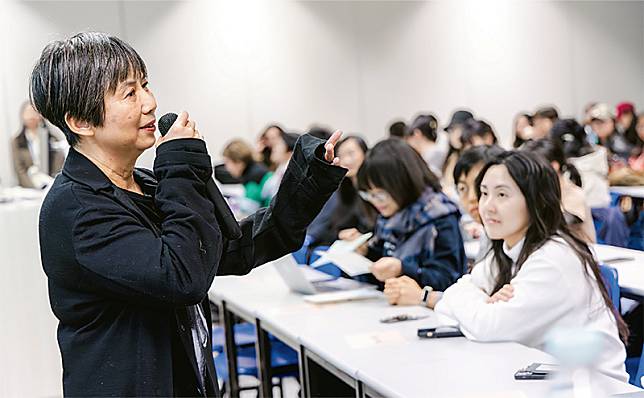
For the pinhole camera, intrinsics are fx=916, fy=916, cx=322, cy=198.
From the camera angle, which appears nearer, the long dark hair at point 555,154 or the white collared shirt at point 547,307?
the white collared shirt at point 547,307

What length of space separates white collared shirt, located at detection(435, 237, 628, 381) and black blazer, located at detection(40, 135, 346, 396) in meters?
1.14

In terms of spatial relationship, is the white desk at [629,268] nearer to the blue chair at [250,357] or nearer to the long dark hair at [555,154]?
the long dark hair at [555,154]

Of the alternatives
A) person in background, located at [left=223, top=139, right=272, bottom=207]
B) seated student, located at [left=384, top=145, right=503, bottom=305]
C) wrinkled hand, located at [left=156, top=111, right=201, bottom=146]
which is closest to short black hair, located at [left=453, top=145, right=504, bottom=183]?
seated student, located at [left=384, top=145, right=503, bottom=305]

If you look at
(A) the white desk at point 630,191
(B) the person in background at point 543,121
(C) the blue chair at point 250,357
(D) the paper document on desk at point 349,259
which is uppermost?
(B) the person in background at point 543,121

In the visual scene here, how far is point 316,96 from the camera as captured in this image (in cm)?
1023

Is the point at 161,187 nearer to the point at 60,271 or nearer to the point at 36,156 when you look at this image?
the point at 60,271

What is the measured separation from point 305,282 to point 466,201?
73 centimetres

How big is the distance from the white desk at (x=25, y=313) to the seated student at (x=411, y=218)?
1.26 m

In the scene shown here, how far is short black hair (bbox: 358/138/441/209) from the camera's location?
3.61 meters

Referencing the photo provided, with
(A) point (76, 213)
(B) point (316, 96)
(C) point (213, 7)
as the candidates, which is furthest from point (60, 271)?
(B) point (316, 96)

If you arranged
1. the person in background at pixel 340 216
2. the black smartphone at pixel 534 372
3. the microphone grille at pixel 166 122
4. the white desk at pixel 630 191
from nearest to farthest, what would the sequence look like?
the microphone grille at pixel 166 122 < the black smartphone at pixel 534 372 < the person in background at pixel 340 216 < the white desk at pixel 630 191

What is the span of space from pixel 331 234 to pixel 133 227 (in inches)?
121

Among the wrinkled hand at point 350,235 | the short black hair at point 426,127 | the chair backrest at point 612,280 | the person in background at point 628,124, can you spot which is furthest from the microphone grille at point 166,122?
the person in background at point 628,124

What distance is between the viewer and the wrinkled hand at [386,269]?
3.49 metres
